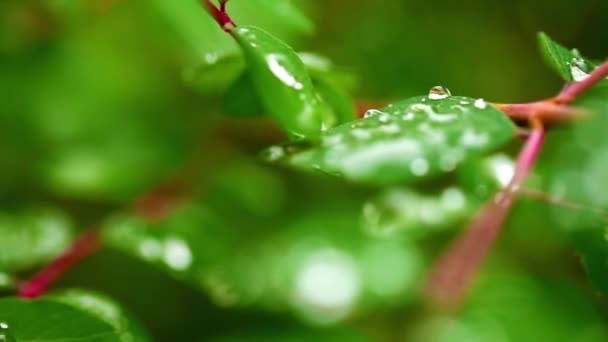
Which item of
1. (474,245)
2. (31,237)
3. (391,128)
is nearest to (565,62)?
(391,128)

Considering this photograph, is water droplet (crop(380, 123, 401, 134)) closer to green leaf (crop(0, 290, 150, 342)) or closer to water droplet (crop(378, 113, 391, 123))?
water droplet (crop(378, 113, 391, 123))

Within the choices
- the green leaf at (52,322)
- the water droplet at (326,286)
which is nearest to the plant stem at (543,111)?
the green leaf at (52,322)

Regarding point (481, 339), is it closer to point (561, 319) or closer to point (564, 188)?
point (561, 319)

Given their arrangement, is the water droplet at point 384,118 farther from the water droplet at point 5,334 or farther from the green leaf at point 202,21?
the green leaf at point 202,21

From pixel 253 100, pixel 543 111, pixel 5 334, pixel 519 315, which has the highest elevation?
pixel 253 100

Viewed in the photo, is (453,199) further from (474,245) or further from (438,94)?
(438,94)

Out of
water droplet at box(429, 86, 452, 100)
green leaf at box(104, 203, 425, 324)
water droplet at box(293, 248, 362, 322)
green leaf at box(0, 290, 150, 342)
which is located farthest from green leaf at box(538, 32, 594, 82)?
water droplet at box(293, 248, 362, 322)
